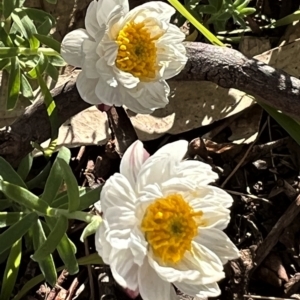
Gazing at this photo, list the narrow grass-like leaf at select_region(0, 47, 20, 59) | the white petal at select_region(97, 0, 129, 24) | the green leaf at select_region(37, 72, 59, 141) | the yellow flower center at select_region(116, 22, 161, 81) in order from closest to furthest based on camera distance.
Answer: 1. the white petal at select_region(97, 0, 129, 24)
2. the yellow flower center at select_region(116, 22, 161, 81)
3. the narrow grass-like leaf at select_region(0, 47, 20, 59)
4. the green leaf at select_region(37, 72, 59, 141)

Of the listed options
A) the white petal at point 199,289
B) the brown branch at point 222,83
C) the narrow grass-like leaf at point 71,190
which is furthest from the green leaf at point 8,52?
the white petal at point 199,289

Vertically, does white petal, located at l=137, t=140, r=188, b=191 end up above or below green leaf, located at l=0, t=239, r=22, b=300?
above

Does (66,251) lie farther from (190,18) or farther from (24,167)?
(190,18)

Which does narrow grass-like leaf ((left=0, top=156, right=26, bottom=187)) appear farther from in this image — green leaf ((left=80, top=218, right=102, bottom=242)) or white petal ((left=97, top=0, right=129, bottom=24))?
white petal ((left=97, top=0, right=129, bottom=24))

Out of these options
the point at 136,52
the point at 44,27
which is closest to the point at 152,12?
the point at 136,52

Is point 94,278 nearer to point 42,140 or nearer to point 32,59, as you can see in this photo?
point 42,140

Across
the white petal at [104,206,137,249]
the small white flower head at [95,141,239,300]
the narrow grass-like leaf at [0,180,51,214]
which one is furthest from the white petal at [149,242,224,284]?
the narrow grass-like leaf at [0,180,51,214]

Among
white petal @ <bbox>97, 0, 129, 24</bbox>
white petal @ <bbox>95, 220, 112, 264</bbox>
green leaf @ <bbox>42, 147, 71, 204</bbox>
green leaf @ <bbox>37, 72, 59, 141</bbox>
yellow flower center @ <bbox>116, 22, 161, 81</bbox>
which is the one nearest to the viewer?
white petal @ <bbox>95, 220, 112, 264</bbox>

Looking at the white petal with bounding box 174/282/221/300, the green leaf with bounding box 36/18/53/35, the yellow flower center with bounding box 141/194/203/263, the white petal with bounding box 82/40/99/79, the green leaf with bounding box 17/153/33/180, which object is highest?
the white petal with bounding box 82/40/99/79

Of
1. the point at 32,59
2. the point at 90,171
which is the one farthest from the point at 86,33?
the point at 90,171
